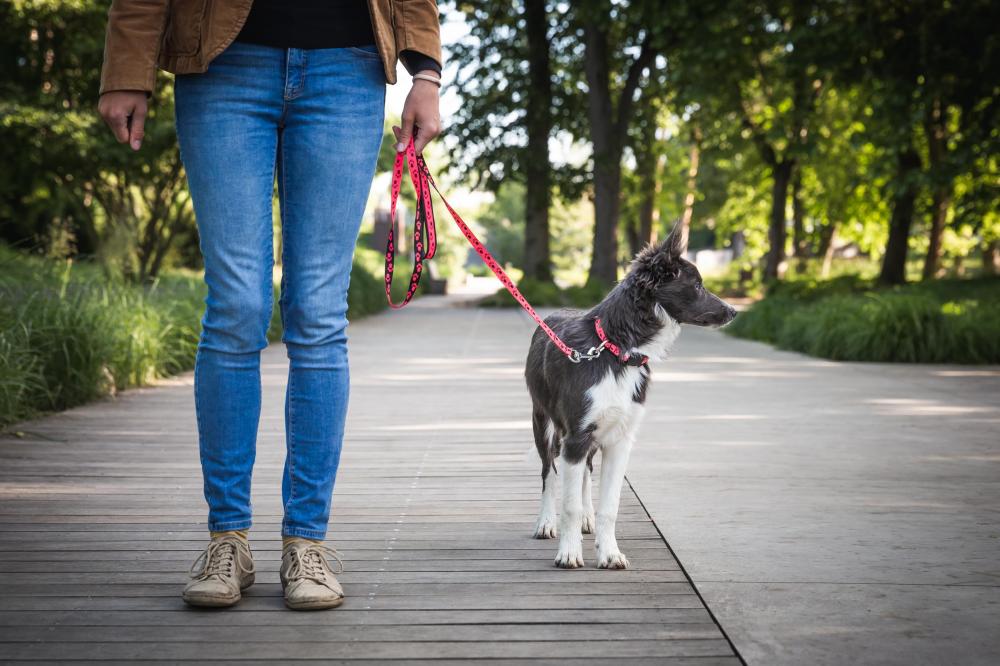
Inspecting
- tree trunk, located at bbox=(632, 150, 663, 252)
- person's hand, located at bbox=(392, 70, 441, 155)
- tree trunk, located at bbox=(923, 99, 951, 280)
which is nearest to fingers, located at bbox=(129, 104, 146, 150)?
person's hand, located at bbox=(392, 70, 441, 155)

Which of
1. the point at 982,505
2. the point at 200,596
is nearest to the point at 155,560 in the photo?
the point at 200,596

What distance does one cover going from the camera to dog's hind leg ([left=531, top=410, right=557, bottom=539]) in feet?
11.7

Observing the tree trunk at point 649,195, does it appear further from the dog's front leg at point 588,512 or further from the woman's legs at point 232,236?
the woman's legs at point 232,236

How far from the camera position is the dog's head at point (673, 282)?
3.39 metres

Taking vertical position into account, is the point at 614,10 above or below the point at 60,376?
above

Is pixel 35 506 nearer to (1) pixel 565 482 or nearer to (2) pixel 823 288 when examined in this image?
(1) pixel 565 482

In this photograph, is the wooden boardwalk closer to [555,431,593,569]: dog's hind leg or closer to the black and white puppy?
[555,431,593,569]: dog's hind leg

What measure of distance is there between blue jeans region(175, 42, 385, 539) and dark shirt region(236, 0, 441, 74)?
3cm

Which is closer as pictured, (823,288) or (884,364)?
(884,364)

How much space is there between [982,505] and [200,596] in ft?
10.3

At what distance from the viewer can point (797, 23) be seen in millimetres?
16891

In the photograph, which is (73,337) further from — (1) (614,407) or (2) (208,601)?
(1) (614,407)

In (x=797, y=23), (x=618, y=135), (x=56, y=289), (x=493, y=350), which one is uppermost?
(x=797, y=23)

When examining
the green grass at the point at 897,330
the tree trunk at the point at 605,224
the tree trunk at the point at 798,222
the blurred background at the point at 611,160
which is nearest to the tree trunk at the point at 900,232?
the blurred background at the point at 611,160
